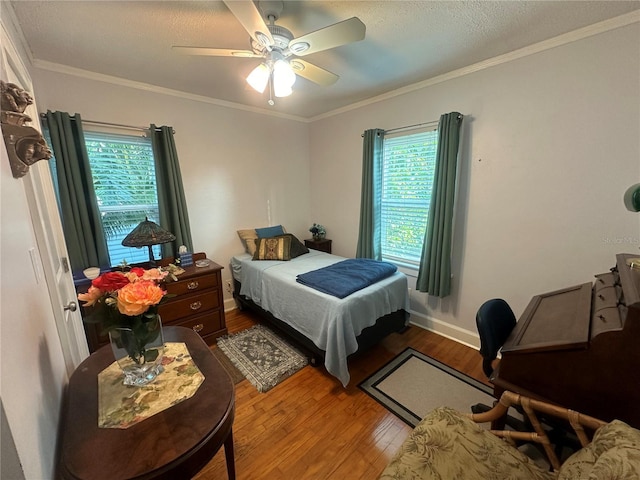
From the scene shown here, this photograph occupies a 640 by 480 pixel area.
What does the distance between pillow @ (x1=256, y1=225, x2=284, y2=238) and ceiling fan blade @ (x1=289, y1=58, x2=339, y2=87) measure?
1.98 m

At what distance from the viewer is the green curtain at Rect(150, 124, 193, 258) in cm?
253

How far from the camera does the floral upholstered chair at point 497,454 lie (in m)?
0.79

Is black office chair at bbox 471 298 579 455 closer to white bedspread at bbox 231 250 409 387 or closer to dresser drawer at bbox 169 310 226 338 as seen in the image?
white bedspread at bbox 231 250 409 387

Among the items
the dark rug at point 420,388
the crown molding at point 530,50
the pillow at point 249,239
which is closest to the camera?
the crown molding at point 530,50

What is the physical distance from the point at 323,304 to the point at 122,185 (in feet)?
7.26

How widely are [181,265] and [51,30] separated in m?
1.84

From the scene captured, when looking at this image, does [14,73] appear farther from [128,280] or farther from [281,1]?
[281,1]

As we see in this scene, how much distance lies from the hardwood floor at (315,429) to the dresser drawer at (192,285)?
37.1 inches

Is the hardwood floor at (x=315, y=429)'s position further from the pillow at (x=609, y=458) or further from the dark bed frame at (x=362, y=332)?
the pillow at (x=609, y=458)

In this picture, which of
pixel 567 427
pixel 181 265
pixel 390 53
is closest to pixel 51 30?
pixel 181 265

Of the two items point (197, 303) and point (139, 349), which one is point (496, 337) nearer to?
point (139, 349)

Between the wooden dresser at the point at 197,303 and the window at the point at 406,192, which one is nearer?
the wooden dresser at the point at 197,303

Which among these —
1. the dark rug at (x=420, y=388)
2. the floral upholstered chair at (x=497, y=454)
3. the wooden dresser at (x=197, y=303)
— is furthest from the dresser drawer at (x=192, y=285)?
the floral upholstered chair at (x=497, y=454)

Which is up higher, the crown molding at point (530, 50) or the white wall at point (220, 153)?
the crown molding at point (530, 50)
